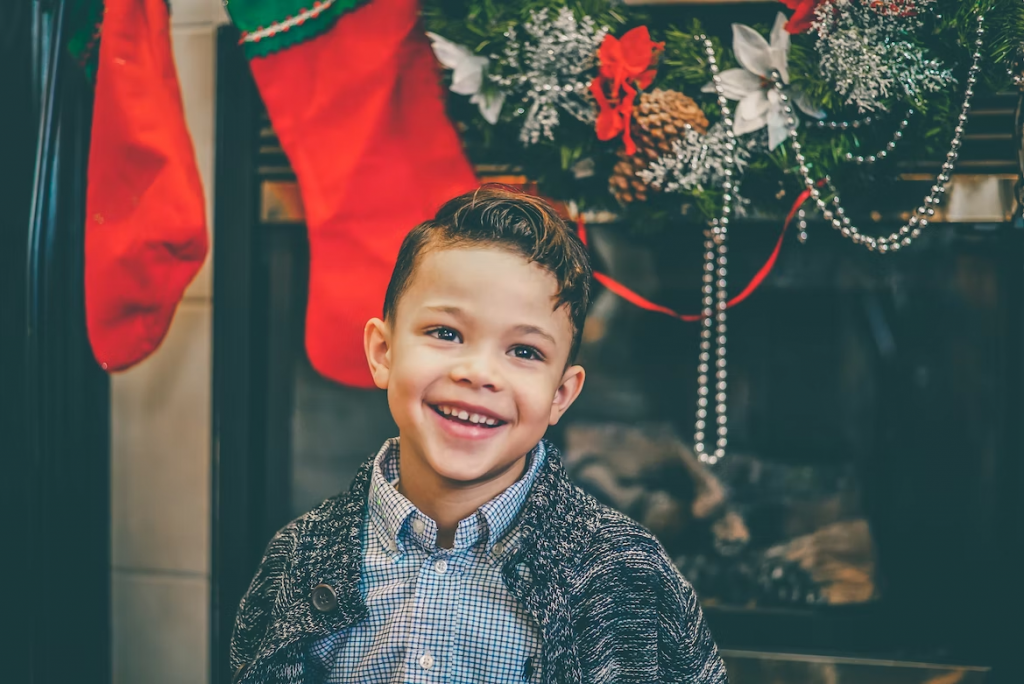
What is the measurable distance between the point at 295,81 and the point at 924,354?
1.13m

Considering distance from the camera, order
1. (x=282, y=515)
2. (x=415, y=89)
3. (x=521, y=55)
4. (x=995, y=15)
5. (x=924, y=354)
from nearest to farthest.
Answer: (x=995, y=15) → (x=521, y=55) → (x=415, y=89) → (x=924, y=354) → (x=282, y=515)

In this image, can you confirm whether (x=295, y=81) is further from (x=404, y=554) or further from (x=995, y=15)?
(x=995, y=15)

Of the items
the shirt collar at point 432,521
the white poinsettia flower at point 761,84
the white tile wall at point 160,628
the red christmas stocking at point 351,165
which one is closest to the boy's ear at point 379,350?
the shirt collar at point 432,521

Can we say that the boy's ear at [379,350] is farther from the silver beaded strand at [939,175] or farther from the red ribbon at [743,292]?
the silver beaded strand at [939,175]

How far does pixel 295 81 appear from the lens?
4.34ft

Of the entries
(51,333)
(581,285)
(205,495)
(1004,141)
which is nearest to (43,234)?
(51,333)

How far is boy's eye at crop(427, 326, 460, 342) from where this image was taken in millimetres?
874

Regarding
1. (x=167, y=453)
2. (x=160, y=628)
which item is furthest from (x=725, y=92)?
(x=160, y=628)

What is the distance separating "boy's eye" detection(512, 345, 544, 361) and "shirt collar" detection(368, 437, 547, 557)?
5.4 inches

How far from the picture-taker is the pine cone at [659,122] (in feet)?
3.93

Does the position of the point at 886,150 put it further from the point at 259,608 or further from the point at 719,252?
the point at 259,608

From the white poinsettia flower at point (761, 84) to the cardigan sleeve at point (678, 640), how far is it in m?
0.61

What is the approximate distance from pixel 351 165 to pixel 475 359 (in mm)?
572

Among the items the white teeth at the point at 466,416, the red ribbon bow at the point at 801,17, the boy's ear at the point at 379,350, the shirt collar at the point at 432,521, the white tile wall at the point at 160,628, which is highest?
the red ribbon bow at the point at 801,17
